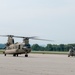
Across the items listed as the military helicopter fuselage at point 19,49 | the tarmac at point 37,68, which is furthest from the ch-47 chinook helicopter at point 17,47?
the tarmac at point 37,68

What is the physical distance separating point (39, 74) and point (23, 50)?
1322 inches

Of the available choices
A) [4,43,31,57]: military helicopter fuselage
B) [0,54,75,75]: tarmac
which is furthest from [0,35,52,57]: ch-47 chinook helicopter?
[0,54,75,75]: tarmac

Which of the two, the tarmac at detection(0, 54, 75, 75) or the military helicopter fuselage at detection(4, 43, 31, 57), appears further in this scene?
the military helicopter fuselage at detection(4, 43, 31, 57)

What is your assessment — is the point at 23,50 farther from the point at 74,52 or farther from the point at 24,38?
the point at 74,52

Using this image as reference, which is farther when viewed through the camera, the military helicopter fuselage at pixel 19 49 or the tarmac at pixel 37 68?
the military helicopter fuselage at pixel 19 49

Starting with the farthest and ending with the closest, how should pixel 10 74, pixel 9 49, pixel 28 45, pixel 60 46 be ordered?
pixel 60 46
pixel 9 49
pixel 28 45
pixel 10 74

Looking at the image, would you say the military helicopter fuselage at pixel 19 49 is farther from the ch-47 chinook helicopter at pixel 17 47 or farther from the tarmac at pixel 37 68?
the tarmac at pixel 37 68

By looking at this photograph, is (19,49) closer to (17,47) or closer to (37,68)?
(17,47)

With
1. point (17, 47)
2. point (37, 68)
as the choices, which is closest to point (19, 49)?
point (17, 47)

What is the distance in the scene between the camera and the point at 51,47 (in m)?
150

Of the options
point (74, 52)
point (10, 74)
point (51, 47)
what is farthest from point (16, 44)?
point (51, 47)

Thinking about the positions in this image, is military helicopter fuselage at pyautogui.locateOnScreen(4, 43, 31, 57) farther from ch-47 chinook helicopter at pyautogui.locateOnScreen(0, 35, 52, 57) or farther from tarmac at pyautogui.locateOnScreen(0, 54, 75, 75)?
tarmac at pyautogui.locateOnScreen(0, 54, 75, 75)

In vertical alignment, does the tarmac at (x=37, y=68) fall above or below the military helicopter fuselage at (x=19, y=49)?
below

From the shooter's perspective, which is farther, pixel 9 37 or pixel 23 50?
pixel 9 37
